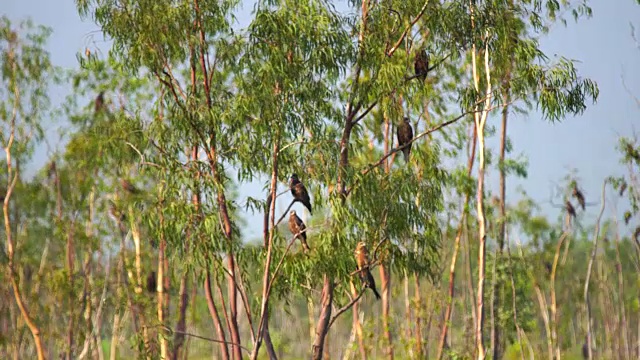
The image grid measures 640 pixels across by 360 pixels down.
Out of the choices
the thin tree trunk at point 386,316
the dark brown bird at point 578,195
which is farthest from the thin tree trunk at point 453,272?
the dark brown bird at point 578,195

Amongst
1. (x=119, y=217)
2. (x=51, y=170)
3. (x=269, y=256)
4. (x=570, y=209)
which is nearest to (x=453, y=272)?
(x=570, y=209)

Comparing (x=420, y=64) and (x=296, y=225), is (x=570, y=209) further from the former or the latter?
(x=296, y=225)

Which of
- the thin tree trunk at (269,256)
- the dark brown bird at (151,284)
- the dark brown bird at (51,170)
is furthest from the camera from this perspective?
the dark brown bird at (51,170)

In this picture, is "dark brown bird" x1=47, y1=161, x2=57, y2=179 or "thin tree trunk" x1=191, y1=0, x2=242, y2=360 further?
"dark brown bird" x1=47, y1=161, x2=57, y2=179

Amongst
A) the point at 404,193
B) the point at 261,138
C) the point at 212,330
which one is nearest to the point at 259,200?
the point at 261,138

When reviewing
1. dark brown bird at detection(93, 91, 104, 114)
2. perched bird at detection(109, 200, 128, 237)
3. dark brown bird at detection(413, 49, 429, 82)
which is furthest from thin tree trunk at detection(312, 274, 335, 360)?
dark brown bird at detection(93, 91, 104, 114)

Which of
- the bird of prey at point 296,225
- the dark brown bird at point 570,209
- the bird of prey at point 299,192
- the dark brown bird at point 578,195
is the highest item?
the dark brown bird at point 578,195

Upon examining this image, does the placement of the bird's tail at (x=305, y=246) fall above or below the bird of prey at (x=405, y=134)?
below

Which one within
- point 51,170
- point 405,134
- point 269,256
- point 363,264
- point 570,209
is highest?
point 51,170

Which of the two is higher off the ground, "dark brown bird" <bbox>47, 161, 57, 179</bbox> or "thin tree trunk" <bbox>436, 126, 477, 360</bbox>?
"dark brown bird" <bbox>47, 161, 57, 179</bbox>

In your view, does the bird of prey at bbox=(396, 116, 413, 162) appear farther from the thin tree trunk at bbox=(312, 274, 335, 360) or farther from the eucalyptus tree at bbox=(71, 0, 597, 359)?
the thin tree trunk at bbox=(312, 274, 335, 360)

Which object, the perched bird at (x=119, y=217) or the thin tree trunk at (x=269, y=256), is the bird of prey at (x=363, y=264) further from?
the perched bird at (x=119, y=217)

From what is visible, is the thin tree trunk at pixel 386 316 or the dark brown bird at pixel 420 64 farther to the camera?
the thin tree trunk at pixel 386 316

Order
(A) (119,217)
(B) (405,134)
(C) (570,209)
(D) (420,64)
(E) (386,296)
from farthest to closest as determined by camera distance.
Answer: (C) (570,209), (A) (119,217), (E) (386,296), (D) (420,64), (B) (405,134)
